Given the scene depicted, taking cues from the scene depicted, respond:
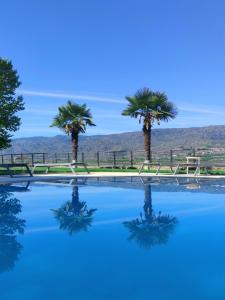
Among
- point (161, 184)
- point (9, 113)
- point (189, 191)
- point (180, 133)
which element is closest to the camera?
point (189, 191)

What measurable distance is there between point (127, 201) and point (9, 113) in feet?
39.5

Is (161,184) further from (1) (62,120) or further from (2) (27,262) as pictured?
(1) (62,120)

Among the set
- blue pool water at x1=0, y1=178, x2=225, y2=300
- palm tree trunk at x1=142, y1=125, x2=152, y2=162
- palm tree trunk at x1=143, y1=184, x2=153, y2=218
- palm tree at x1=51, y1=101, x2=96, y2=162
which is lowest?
blue pool water at x1=0, y1=178, x2=225, y2=300

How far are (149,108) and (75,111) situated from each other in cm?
601

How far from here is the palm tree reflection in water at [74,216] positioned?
666 centimetres

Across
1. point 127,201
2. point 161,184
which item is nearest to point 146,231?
point 127,201

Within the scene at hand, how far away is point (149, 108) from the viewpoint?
22.5 m

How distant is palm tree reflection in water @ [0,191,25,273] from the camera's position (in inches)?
187

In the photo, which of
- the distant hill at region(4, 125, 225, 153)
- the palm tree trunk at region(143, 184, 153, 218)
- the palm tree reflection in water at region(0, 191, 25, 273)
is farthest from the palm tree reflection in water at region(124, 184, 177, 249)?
the distant hill at region(4, 125, 225, 153)

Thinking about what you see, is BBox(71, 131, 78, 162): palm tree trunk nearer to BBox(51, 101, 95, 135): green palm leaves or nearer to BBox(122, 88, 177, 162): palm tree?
BBox(51, 101, 95, 135): green palm leaves

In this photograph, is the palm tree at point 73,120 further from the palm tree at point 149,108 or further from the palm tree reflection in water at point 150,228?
the palm tree reflection in water at point 150,228

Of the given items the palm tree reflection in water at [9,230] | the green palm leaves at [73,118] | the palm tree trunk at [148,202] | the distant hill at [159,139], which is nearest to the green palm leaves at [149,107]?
the green palm leaves at [73,118]

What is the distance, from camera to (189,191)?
1052cm

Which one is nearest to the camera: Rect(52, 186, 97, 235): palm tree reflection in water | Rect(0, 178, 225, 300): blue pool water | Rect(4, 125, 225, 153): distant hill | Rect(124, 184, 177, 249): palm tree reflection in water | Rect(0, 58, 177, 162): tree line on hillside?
Rect(0, 178, 225, 300): blue pool water
